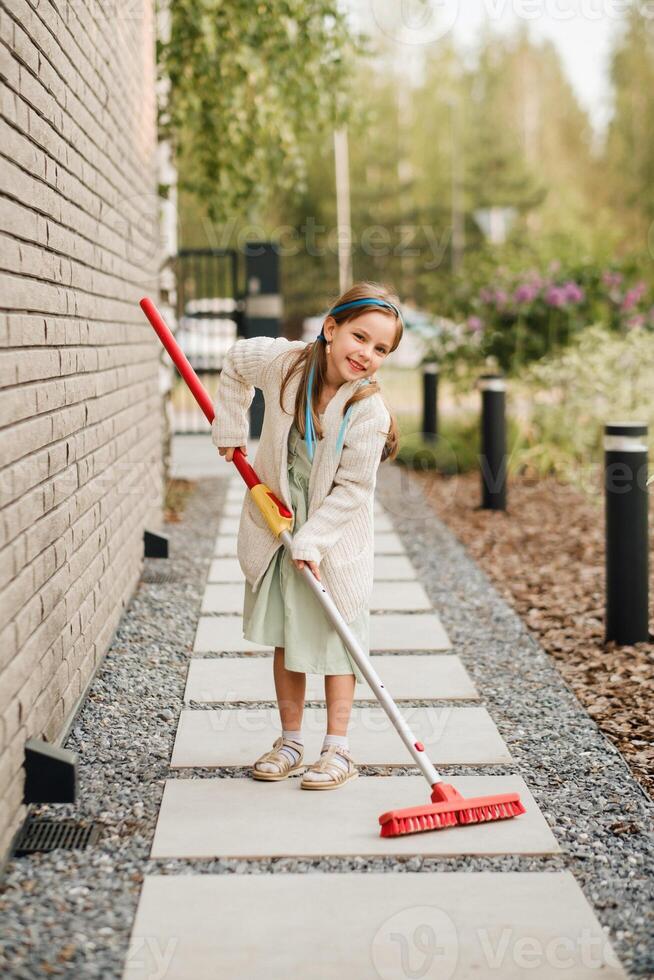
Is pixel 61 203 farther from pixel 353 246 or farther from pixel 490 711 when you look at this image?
pixel 353 246

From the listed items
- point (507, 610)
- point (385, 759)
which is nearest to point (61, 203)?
point (385, 759)

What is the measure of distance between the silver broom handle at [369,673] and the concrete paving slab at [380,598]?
1997mm

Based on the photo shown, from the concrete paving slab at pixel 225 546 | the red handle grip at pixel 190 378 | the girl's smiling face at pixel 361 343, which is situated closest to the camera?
the girl's smiling face at pixel 361 343

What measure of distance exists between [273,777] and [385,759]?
358mm

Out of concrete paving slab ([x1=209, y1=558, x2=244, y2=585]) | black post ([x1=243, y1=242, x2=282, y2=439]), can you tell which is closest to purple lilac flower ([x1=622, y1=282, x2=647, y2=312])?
black post ([x1=243, y1=242, x2=282, y2=439])

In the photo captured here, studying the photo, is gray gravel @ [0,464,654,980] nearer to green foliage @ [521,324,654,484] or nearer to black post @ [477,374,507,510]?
black post @ [477,374,507,510]

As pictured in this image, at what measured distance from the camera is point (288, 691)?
10.9 ft

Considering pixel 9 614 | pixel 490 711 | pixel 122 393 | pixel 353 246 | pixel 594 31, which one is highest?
pixel 594 31

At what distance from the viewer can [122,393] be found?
199 inches

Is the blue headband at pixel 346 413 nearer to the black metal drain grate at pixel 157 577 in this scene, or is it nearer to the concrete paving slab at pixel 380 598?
the concrete paving slab at pixel 380 598

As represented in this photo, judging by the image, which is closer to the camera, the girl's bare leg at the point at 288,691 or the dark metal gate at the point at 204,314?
the girl's bare leg at the point at 288,691

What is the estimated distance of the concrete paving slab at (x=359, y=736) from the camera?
134 inches

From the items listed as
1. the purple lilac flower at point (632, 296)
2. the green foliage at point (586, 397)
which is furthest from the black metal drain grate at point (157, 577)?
the purple lilac flower at point (632, 296)

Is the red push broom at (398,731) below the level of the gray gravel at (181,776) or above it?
above
